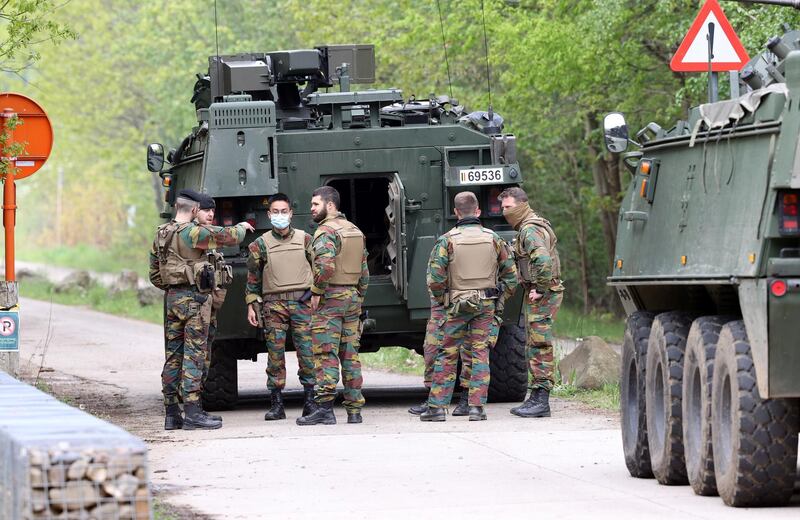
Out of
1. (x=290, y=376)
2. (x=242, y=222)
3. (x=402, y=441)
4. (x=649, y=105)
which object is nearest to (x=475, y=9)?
(x=649, y=105)

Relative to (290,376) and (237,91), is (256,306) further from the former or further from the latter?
(290,376)

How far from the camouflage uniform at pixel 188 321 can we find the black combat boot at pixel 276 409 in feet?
2.58

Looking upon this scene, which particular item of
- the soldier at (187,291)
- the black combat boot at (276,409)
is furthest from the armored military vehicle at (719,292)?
the black combat boot at (276,409)

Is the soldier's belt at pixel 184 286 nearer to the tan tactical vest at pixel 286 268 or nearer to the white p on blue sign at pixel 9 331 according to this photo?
the tan tactical vest at pixel 286 268

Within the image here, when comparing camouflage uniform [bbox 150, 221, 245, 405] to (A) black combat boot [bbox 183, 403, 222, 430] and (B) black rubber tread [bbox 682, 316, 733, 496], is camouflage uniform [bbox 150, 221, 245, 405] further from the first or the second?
(B) black rubber tread [bbox 682, 316, 733, 496]

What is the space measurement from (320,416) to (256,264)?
1371 mm

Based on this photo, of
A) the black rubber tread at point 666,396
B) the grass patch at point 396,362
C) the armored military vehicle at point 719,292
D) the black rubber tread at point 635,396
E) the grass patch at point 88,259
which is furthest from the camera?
the grass patch at point 88,259

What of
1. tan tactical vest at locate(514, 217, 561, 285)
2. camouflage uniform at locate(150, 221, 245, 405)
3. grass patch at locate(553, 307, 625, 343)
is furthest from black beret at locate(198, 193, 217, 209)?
grass patch at locate(553, 307, 625, 343)

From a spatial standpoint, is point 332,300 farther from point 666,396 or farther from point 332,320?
point 666,396

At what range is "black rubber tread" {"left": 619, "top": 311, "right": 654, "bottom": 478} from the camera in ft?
33.6

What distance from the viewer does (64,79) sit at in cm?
5025

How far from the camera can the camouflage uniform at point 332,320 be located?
13492 mm

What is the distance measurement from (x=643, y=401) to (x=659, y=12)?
11.3m

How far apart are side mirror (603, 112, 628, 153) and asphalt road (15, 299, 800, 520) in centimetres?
203
